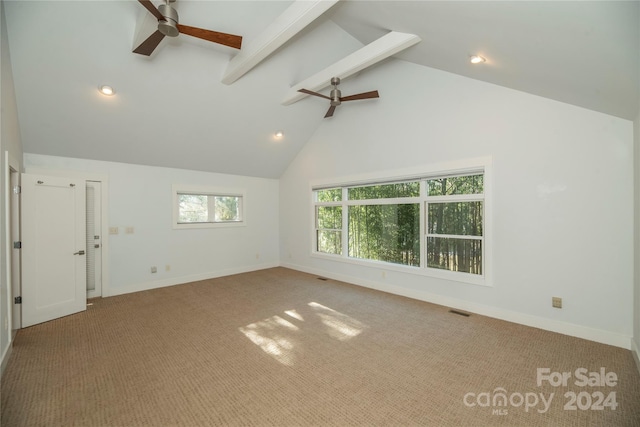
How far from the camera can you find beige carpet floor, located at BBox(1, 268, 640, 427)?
188cm

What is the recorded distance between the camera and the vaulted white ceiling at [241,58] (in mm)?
1946

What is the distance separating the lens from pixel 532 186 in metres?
3.25

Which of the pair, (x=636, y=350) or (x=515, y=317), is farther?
(x=515, y=317)

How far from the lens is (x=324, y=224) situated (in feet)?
19.7

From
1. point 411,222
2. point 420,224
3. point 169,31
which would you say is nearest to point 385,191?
point 411,222

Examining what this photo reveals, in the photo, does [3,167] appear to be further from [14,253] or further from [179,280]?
[179,280]

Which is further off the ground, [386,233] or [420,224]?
[420,224]

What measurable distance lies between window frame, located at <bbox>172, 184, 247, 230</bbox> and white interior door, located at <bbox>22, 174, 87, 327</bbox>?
60.5 inches

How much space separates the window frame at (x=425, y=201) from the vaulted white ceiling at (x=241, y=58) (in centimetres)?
112

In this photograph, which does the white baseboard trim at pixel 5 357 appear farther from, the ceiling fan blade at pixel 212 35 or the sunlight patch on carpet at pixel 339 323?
the ceiling fan blade at pixel 212 35

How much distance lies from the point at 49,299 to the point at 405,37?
5.52 meters

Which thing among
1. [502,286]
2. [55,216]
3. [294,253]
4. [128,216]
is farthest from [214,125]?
[502,286]

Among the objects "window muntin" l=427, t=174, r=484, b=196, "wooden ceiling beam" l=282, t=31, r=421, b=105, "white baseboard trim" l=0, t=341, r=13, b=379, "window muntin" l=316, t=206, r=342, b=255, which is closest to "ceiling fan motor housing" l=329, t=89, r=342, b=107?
"wooden ceiling beam" l=282, t=31, r=421, b=105

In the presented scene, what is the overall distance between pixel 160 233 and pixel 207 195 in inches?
48.8
